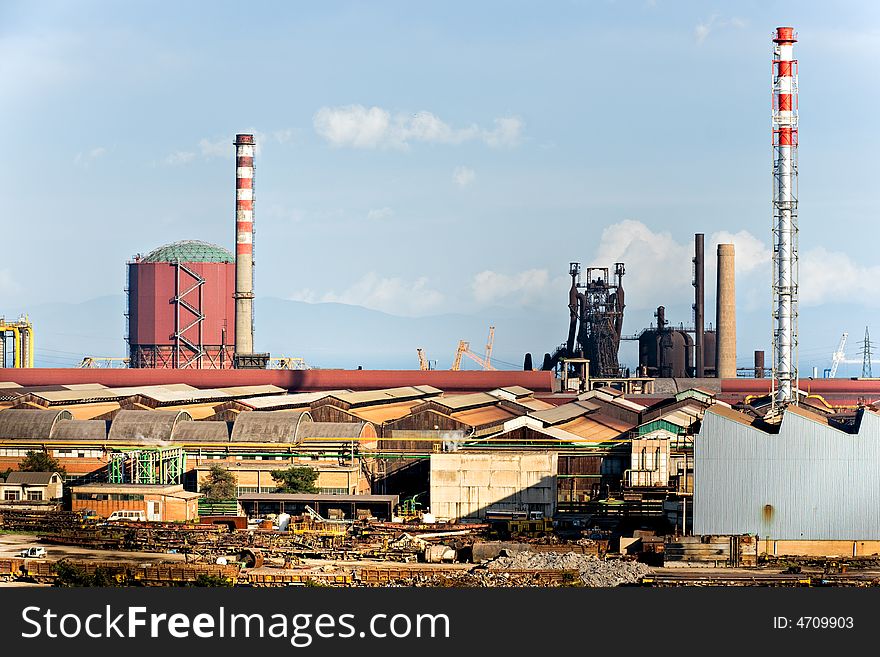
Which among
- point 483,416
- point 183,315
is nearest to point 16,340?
point 183,315

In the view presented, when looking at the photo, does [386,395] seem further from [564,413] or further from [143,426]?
[143,426]

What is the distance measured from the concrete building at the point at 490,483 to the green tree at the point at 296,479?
3246 mm

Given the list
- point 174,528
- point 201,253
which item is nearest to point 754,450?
point 174,528

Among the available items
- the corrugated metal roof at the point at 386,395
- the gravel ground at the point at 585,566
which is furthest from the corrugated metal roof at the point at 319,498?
the corrugated metal roof at the point at 386,395

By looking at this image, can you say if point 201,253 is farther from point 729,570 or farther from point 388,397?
point 729,570

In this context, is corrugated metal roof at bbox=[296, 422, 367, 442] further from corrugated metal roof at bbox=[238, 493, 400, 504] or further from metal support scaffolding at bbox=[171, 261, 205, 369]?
metal support scaffolding at bbox=[171, 261, 205, 369]

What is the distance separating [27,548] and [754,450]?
43.8 feet

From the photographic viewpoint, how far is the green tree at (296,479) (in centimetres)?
3466

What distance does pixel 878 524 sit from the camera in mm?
27656

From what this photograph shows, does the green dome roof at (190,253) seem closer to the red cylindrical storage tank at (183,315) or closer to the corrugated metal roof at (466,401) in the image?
the red cylindrical storage tank at (183,315)

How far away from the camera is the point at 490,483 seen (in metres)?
33.1

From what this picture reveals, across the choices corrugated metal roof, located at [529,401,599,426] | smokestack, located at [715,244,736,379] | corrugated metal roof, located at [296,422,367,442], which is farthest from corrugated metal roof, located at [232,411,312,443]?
smokestack, located at [715,244,736,379]

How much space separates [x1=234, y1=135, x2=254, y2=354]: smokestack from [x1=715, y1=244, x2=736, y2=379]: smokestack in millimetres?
20122

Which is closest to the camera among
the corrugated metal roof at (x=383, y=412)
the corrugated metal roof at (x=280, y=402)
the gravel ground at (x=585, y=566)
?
the gravel ground at (x=585, y=566)
